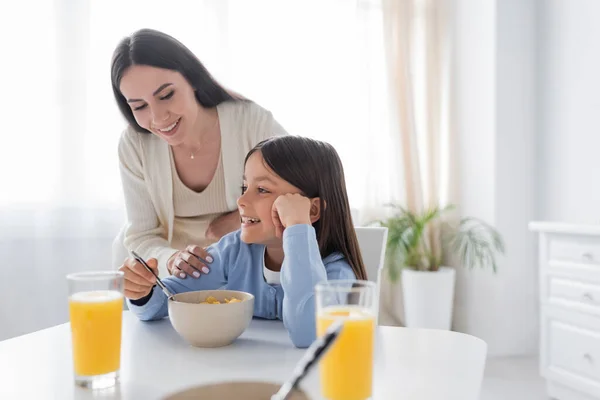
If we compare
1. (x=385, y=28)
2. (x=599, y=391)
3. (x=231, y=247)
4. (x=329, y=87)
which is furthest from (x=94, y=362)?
(x=385, y=28)

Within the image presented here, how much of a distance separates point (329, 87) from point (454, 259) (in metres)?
1.39

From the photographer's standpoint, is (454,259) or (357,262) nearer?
(357,262)

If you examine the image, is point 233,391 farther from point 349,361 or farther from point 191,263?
point 191,263

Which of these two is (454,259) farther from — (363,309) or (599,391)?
(363,309)

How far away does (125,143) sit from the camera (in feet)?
5.87

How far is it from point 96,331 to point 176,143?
1034 mm

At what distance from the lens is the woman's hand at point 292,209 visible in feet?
3.45

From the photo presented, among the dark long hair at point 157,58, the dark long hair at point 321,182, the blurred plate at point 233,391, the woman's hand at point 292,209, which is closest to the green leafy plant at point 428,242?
the dark long hair at point 157,58

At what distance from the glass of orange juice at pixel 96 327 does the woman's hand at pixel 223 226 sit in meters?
0.95

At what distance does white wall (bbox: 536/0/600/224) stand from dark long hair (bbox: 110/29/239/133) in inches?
87.7

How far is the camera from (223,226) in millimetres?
1719

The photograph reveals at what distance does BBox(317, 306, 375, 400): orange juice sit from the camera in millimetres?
616

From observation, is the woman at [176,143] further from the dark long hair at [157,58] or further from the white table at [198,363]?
the white table at [198,363]

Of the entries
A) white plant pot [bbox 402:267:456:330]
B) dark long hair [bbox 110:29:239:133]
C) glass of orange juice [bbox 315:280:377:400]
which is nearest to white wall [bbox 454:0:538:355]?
white plant pot [bbox 402:267:456:330]
